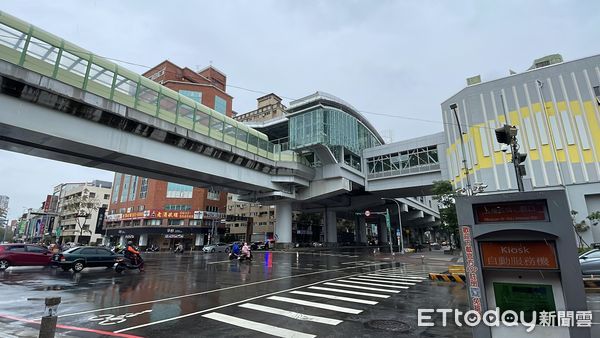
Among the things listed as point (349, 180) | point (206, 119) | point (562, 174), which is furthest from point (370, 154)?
point (206, 119)

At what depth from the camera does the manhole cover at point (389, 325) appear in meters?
6.67

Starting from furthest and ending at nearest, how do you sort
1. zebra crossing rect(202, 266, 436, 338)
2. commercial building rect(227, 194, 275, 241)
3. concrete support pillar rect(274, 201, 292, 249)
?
commercial building rect(227, 194, 275, 241) → concrete support pillar rect(274, 201, 292, 249) → zebra crossing rect(202, 266, 436, 338)

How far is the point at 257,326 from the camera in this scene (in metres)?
6.85

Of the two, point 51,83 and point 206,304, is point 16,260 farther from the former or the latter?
point 206,304

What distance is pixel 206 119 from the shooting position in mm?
28766

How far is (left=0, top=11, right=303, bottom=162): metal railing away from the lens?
17.1m

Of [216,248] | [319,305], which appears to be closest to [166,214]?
[216,248]

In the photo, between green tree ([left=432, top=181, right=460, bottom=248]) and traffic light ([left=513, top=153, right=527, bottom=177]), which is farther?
green tree ([left=432, top=181, right=460, bottom=248])

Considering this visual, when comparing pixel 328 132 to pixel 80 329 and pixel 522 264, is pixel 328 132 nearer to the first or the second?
pixel 80 329

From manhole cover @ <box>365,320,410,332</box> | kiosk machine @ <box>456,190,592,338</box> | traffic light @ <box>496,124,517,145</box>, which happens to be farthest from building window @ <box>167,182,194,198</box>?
kiosk machine @ <box>456,190,592,338</box>

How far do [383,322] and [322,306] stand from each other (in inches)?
83.3

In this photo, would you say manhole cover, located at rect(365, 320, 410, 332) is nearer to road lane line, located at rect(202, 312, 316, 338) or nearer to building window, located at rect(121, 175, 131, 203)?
road lane line, located at rect(202, 312, 316, 338)

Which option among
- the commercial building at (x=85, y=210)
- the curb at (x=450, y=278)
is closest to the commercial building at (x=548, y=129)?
the curb at (x=450, y=278)

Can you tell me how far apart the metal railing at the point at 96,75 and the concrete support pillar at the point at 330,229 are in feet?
107
